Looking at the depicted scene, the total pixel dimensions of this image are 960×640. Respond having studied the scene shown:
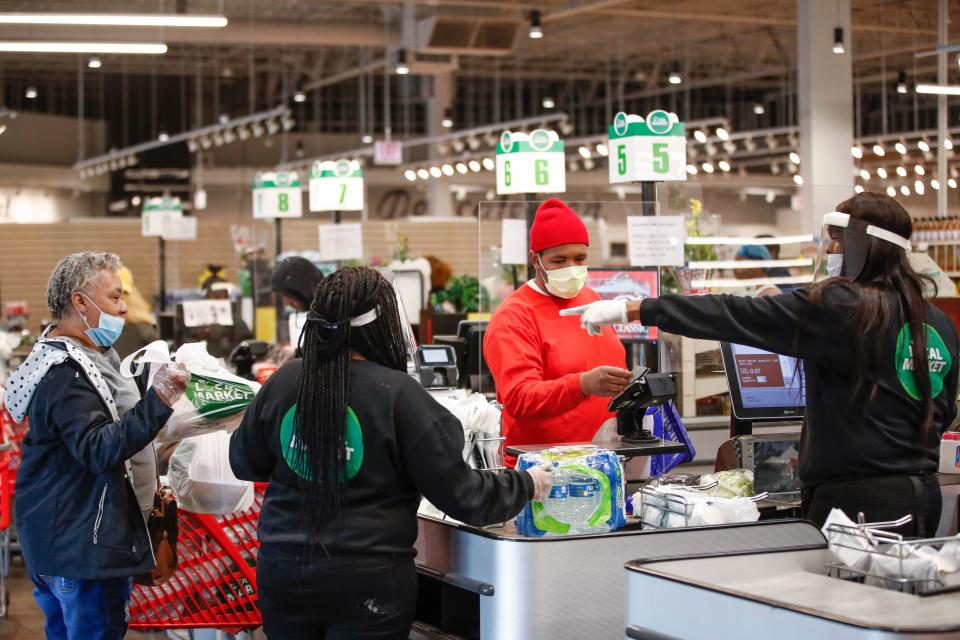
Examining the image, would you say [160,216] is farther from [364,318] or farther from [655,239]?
[364,318]

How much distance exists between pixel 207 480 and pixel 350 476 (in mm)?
1319

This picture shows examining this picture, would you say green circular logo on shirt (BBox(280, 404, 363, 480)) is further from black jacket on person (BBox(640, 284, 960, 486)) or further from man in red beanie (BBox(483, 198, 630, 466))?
man in red beanie (BBox(483, 198, 630, 466))

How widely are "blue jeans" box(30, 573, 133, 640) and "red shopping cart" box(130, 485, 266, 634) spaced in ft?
1.65

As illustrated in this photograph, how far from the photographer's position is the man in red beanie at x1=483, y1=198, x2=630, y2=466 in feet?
11.5

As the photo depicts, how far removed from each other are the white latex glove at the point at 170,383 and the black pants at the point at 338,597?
0.66 m

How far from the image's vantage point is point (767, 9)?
17.1m

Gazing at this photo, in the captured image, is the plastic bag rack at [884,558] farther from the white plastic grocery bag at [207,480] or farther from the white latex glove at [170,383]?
the white plastic grocery bag at [207,480]

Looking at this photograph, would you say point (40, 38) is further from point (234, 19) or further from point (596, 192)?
point (596, 192)

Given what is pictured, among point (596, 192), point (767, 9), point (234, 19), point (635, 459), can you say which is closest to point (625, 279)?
point (635, 459)

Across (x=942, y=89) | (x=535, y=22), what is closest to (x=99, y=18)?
(x=535, y=22)

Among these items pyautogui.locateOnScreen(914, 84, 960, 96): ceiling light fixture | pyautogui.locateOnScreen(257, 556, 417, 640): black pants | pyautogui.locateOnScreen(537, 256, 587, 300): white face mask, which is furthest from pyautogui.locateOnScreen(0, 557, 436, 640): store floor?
pyautogui.locateOnScreen(914, 84, 960, 96): ceiling light fixture

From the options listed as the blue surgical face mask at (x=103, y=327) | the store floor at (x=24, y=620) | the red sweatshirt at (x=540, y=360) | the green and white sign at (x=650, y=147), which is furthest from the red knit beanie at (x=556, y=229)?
the store floor at (x=24, y=620)

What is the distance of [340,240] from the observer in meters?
9.33

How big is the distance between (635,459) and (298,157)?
76.3ft
